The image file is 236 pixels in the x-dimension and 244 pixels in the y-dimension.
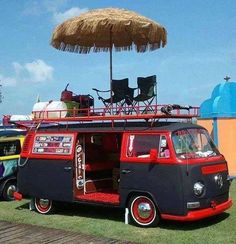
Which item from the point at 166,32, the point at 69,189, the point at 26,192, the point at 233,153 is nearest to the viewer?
the point at 69,189

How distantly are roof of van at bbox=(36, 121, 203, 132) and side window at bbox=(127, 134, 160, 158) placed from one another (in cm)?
15

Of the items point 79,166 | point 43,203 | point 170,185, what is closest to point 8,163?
point 43,203

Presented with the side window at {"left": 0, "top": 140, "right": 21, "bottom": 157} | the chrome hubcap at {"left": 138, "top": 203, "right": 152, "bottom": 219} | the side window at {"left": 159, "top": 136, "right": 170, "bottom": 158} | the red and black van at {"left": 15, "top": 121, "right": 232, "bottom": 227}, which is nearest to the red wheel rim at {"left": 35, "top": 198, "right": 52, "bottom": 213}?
the red and black van at {"left": 15, "top": 121, "right": 232, "bottom": 227}

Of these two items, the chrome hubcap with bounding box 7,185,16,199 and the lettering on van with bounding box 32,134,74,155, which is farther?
the chrome hubcap with bounding box 7,185,16,199

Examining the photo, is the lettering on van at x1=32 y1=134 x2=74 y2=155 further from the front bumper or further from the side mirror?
the front bumper

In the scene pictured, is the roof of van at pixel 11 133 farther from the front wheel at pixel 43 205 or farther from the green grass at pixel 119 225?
the front wheel at pixel 43 205

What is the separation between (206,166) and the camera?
8789 mm

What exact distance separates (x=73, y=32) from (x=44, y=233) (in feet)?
16.1

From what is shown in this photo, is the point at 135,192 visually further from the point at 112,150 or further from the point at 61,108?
the point at 61,108

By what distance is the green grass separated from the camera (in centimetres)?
819

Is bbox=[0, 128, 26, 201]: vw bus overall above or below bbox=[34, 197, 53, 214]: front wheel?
Result: above

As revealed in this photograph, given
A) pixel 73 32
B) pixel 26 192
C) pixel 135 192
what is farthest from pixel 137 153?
pixel 73 32

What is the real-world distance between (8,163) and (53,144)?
2.54m

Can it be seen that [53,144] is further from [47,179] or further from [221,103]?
[221,103]
